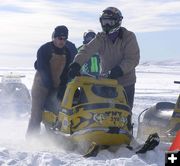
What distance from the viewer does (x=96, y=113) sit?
6328 millimetres

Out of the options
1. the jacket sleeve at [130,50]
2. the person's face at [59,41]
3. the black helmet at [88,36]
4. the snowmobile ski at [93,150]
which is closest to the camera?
the snowmobile ski at [93,150]

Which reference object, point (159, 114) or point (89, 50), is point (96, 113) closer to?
point (89, 50)

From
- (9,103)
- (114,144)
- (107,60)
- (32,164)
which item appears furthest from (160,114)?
(9,103)

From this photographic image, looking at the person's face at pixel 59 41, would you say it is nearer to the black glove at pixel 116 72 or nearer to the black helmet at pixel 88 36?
the black glove at pixel 116 72

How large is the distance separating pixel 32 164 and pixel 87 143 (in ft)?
3.19

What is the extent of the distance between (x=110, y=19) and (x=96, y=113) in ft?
4.94

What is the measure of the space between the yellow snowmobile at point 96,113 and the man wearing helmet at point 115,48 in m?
0.32

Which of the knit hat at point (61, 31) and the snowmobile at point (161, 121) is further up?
Result: the knit hat at point (61, 31)

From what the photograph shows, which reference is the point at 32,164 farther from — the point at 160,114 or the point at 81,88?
the point at 160,114

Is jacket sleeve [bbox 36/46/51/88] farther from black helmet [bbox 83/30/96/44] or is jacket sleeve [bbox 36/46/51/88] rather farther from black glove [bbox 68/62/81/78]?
black helmet [bbox 83/30/96/44]

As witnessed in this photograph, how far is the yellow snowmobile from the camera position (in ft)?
20.6

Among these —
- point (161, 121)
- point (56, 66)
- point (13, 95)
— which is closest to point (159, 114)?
point (161, 121)

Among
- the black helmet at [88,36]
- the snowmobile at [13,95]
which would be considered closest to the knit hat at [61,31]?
the black helmet at [88,36]

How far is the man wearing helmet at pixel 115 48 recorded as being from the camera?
22.9 feet
